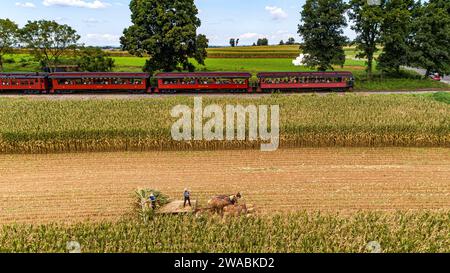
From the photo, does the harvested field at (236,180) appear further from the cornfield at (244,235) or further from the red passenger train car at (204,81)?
the red passenger train car at (204,81)

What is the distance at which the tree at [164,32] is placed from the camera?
42675 mm

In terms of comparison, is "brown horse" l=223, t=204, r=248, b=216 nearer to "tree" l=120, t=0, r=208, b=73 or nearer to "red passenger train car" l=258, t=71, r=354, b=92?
"red passenger train car" l=258, t=71, r=354, b=92

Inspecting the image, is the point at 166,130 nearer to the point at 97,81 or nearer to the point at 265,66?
the point at 97,81

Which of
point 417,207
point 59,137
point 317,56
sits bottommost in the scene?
point 417,207

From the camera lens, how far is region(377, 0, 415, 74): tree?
40.9 m

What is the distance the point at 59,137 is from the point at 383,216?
18294mm

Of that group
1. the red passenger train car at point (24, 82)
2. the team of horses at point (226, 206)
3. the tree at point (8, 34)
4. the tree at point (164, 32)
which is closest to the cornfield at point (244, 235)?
the team of horses at point (226, 206)

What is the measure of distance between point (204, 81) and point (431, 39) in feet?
→ 87.7

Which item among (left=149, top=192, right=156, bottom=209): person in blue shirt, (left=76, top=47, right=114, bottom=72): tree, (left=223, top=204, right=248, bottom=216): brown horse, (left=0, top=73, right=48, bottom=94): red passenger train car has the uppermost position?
(left=76, top=47, right=114, bottom=72): tree

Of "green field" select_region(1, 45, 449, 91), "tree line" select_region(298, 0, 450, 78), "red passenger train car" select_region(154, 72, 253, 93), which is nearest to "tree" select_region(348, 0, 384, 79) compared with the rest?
"tree line" select_region(298, 0, 450, 78)

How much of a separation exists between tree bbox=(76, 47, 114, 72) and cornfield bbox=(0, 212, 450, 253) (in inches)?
1571

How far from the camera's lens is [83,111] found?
26875mm
